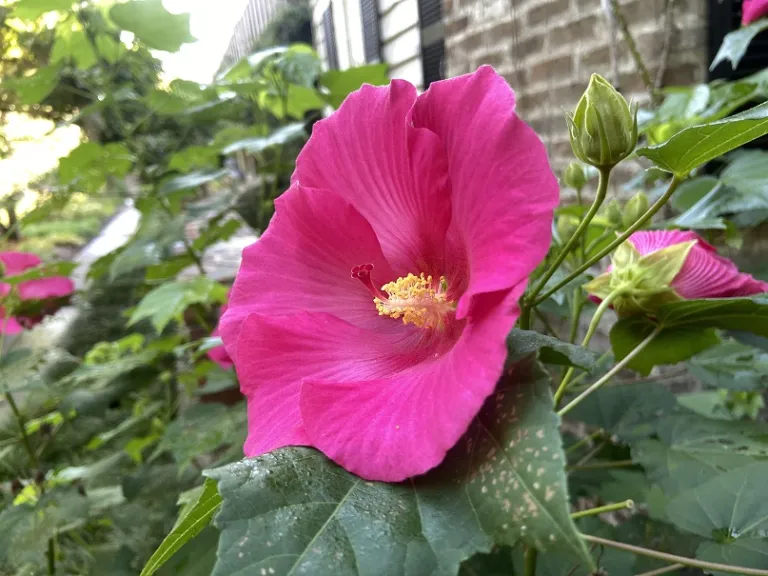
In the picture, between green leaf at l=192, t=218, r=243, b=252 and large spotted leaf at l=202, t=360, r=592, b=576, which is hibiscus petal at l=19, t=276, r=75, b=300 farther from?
large spotted leaf at l=202, t=360, r=592, b=576

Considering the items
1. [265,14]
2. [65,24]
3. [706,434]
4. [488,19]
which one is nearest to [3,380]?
[65,24]

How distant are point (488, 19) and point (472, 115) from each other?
147 centimetres

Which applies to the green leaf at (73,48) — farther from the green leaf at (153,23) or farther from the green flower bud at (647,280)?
the green flower bud at (647,280)

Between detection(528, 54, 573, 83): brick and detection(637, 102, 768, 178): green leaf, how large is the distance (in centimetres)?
116

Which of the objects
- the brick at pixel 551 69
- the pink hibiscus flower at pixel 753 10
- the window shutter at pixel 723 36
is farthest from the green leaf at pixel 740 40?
the brick at pixel 551 69

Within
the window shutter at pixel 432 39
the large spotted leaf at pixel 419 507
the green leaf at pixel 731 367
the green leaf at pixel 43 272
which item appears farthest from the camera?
the window shutter at pixel 432 39

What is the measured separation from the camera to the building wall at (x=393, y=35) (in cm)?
201

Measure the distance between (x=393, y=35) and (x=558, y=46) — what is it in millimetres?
934

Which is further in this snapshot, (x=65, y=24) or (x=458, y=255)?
(x=65, y=24)

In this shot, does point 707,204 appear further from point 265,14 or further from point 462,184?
point 265,14

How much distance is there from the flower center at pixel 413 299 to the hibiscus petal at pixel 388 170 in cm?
2

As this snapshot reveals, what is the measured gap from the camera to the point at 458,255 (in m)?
0.38

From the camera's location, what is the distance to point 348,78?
113 centimetres

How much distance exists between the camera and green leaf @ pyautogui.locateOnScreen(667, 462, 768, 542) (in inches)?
19.4
